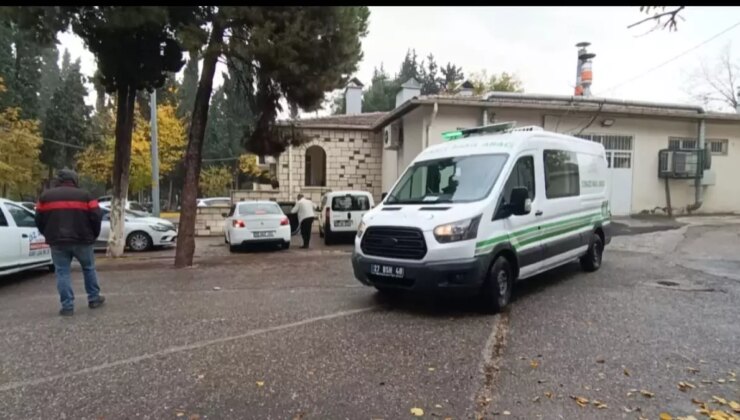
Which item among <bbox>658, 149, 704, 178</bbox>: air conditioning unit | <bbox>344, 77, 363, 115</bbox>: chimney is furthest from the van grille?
<bbox>344, 77, 363, 115</bbox>: chimney

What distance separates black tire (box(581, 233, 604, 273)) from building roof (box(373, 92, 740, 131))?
7.26m

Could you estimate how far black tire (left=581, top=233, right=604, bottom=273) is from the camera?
8.29 metres

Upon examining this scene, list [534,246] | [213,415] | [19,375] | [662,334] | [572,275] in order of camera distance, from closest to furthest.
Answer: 1. [213,415]
2. [19,375]
3. [662,334]
4. [534,246]
5. [572,275]

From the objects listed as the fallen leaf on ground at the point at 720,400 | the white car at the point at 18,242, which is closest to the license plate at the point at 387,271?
the fallen leaf on ground at the point at 720,400

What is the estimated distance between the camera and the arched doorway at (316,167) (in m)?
22.1

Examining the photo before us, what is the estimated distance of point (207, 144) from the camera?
51.6 m

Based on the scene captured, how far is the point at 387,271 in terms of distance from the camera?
576cm

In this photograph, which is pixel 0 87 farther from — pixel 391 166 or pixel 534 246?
pixel 534 246

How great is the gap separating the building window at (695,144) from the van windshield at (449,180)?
45.4ft

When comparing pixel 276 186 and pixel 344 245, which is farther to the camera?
pixel 276 186

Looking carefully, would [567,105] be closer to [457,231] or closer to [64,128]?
[457,231]

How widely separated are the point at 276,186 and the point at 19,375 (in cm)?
1726

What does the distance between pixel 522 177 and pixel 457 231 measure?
61.2 inches

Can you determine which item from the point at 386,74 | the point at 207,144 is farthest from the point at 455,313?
the point at 386,74
